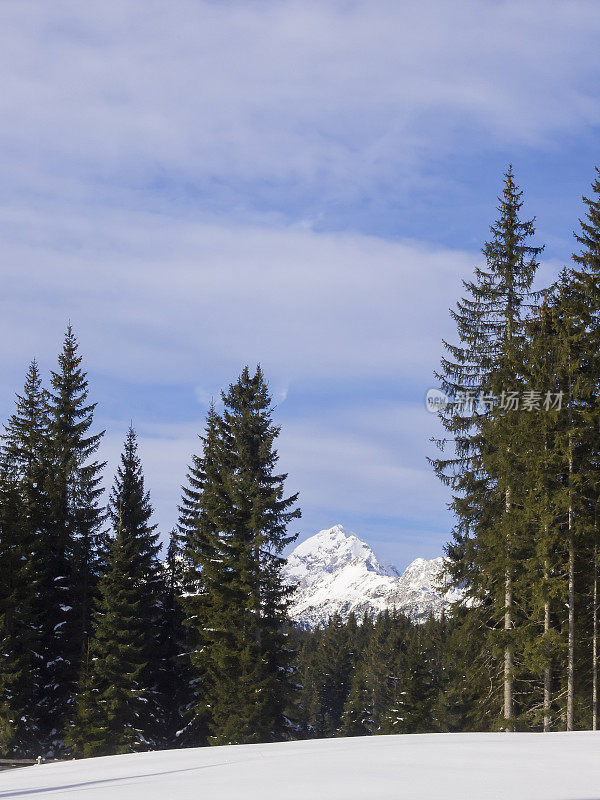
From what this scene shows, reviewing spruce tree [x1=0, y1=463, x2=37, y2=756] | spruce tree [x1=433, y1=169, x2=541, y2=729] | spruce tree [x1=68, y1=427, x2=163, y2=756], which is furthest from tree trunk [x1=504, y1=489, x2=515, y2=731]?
spruce tree [x1=0, y1=463, x2=37, y2=756]

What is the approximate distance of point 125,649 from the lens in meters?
32.3

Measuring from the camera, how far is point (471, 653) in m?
28.1

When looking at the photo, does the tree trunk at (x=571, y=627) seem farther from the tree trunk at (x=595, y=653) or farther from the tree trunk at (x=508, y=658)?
the tree trunk at (x=508, y=658)

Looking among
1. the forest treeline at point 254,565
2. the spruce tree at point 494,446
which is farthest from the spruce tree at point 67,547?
the spruce tree at point 494,446

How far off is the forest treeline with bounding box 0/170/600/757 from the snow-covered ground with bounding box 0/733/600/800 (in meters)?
9.58

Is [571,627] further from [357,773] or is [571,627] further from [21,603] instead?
[21,603]

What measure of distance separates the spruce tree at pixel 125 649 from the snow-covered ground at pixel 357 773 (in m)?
17.0

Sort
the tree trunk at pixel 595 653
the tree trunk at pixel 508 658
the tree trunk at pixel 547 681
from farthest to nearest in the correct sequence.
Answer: the tree trunk at pixel 508 658 → the tree trunk at pixel 547 681 → the tree trunk at pixel 595 653

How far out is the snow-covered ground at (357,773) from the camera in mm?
8680

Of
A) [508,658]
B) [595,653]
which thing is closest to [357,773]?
[595,653]

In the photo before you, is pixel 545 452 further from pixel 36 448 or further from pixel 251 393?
pixel 36 448

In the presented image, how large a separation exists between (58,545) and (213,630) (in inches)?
396

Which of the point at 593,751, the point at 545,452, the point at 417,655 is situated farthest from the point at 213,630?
the point at 417,655

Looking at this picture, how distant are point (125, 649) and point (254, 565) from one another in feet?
21.1
